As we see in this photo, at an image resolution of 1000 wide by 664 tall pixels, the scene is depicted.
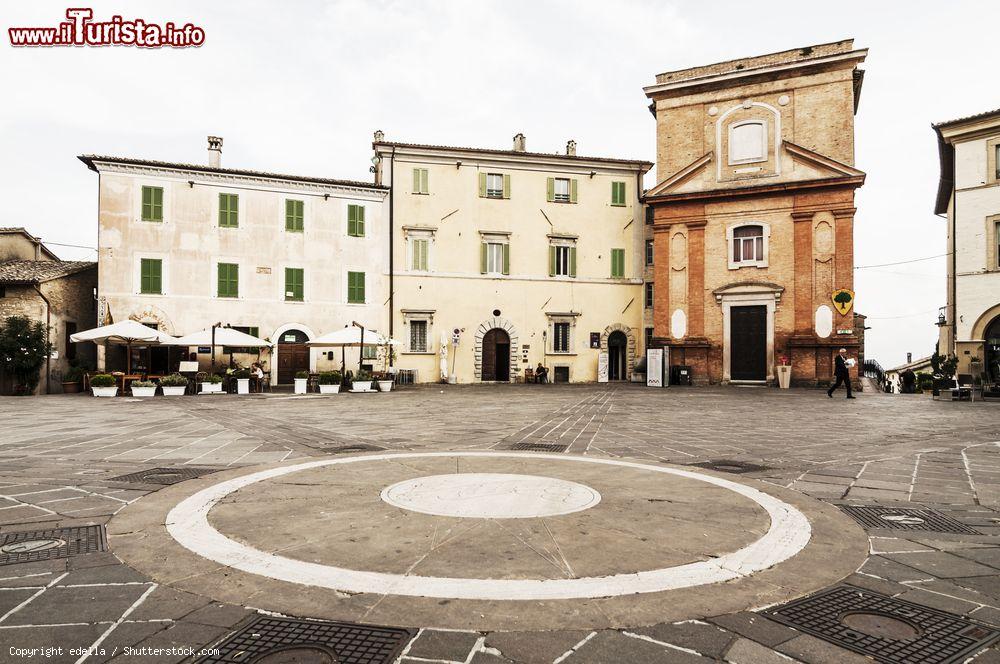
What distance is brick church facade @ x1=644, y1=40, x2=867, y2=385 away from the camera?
25234mm

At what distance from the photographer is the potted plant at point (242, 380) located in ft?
71.1

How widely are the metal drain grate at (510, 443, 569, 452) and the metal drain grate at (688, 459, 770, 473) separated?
1.89 meters

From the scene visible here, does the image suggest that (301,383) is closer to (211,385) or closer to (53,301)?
(211,385)

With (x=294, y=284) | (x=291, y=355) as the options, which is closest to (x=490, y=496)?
(x=291, y=355)

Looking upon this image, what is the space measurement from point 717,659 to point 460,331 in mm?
26836

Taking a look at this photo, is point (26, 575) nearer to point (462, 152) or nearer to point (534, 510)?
point (534, 510)

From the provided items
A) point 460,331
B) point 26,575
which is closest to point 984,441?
point 26,575

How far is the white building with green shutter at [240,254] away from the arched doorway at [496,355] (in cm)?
515

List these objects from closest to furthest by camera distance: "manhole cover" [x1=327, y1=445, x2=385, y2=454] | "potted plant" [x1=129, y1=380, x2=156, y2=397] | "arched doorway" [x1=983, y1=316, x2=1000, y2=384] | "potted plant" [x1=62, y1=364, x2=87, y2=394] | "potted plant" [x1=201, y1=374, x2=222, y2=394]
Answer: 1. "manhole cover" [x1=327, y1=445, x2=385, y2=454]
2. "potted plant" [x1=129, y1=380, x2=156, y2=397]
3. "potted plant" [x1=201, y1=374, x2=222, y2=394]
4. "potted plant" [x1=62, y1=364, x2=87, y2=394]
5. "arched doorway" [x1=983, y1=316, x2=1000, y2=384]

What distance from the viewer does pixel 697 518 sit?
15.0 ft

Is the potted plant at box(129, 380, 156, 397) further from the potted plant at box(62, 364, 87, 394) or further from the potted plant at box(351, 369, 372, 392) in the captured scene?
the potted plant at box(351, 369, 372, 392)

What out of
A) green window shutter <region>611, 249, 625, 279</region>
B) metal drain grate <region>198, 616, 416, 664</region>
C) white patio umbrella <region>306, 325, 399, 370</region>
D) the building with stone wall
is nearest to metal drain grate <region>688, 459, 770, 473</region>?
metal drain grate <region>198, 616, 416, 664</region>

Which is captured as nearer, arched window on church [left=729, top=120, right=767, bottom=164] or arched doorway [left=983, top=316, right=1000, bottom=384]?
arched doorway [left=983, top=316, right=1000, bottom=384]

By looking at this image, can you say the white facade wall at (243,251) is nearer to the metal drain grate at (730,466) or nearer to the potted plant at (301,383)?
the potted plant at (301,383)
